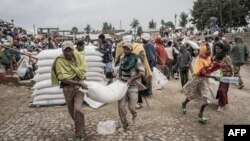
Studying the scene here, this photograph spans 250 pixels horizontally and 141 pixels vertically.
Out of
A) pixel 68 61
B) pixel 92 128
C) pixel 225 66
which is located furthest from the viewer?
pixel 225 66

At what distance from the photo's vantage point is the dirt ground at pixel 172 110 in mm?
6723

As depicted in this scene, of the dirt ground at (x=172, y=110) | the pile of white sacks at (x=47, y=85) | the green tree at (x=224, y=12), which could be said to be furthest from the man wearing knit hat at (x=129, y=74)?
the green tree at (x=224, y=12)

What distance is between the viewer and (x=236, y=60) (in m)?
11.4

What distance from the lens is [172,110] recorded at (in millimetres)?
7930

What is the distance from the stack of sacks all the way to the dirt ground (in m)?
0.21

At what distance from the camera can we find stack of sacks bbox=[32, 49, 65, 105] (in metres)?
8.22

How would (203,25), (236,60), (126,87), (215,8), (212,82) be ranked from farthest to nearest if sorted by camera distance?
(203,25)
(215,8)
(236,60)
(212,82)
(126,87)

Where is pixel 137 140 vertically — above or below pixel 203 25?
below

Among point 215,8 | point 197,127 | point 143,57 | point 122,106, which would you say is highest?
point 215,8

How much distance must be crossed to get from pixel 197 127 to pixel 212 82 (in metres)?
1.09

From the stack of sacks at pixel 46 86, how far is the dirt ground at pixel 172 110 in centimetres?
21

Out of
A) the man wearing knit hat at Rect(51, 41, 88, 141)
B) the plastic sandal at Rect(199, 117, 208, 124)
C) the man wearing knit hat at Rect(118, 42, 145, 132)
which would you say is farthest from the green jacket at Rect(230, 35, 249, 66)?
the man wearing knit hat at Rect(51, 41, 88, 141)

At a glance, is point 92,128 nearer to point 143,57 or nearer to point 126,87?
point 126,87

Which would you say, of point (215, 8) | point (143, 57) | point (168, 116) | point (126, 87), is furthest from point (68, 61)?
A: point (215, 8)
